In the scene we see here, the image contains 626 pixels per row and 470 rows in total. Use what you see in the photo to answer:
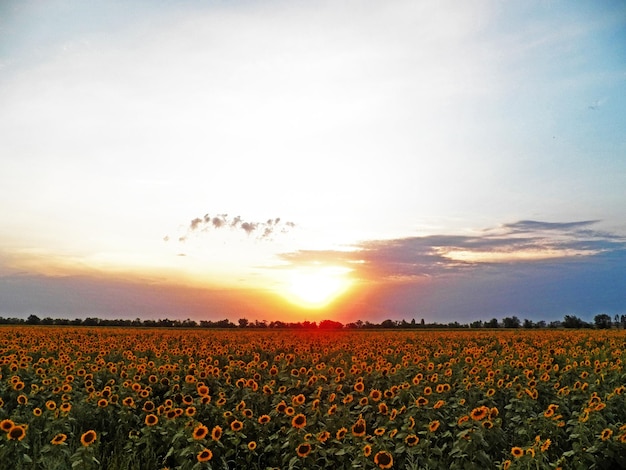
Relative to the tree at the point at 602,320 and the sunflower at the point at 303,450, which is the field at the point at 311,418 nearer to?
the sunflower at the point at 303,450

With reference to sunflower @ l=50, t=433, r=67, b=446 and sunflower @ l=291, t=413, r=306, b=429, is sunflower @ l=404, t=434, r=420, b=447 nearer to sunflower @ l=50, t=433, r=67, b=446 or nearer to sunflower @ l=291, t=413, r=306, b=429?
sunflower @ l=291, t=413, r=306, b=429

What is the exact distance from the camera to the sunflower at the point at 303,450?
838 cm

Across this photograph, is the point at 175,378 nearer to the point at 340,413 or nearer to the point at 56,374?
the point at 56,374

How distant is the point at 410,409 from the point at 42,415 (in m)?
7.15

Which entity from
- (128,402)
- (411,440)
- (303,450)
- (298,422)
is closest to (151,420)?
(128,402)

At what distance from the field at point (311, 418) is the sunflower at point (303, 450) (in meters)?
0.02

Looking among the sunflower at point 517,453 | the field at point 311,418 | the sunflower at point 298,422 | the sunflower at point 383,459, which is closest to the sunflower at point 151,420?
the field at point 311,418

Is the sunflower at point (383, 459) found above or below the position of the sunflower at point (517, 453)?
below

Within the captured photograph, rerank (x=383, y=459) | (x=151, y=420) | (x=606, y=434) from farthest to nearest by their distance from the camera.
Result: (x=151, y=420) → (x=606, y=434) → (x=383, y=459)

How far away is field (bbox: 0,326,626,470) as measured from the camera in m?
8.22

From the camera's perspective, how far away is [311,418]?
10.1m

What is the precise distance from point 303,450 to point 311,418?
5.45ft

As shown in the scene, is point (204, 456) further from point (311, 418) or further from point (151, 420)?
point (311, 418)

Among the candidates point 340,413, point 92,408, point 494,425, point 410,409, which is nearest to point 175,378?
point 92,408
